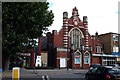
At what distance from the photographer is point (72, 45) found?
42094mm

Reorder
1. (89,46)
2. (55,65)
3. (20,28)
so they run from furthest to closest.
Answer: (89,46), (55,65), (20,28)

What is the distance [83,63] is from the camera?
4384 cm

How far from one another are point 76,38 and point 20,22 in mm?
25056

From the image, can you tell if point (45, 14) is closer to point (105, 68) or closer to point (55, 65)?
point (105, 68)

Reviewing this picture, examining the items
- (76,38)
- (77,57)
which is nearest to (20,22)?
(77,57)

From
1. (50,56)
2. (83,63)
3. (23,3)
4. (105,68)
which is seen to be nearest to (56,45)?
(50,56)

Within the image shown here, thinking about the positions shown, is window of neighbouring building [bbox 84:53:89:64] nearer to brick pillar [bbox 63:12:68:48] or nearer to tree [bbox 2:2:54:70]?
brick pillar [bbox 63:12:68:48]

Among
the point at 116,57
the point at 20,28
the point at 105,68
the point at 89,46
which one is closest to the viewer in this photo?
the point at 105,68

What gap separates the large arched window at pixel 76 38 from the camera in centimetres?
4472

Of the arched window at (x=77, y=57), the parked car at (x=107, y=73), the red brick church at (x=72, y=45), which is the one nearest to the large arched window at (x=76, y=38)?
the red brick church at (x=72, y=45)

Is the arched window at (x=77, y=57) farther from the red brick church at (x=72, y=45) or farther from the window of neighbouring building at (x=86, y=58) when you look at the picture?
the window of neighbouring building at (x=86, y=58)

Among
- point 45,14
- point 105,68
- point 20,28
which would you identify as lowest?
point 105,68

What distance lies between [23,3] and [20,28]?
319 cm

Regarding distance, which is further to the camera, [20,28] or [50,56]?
[50,56]
